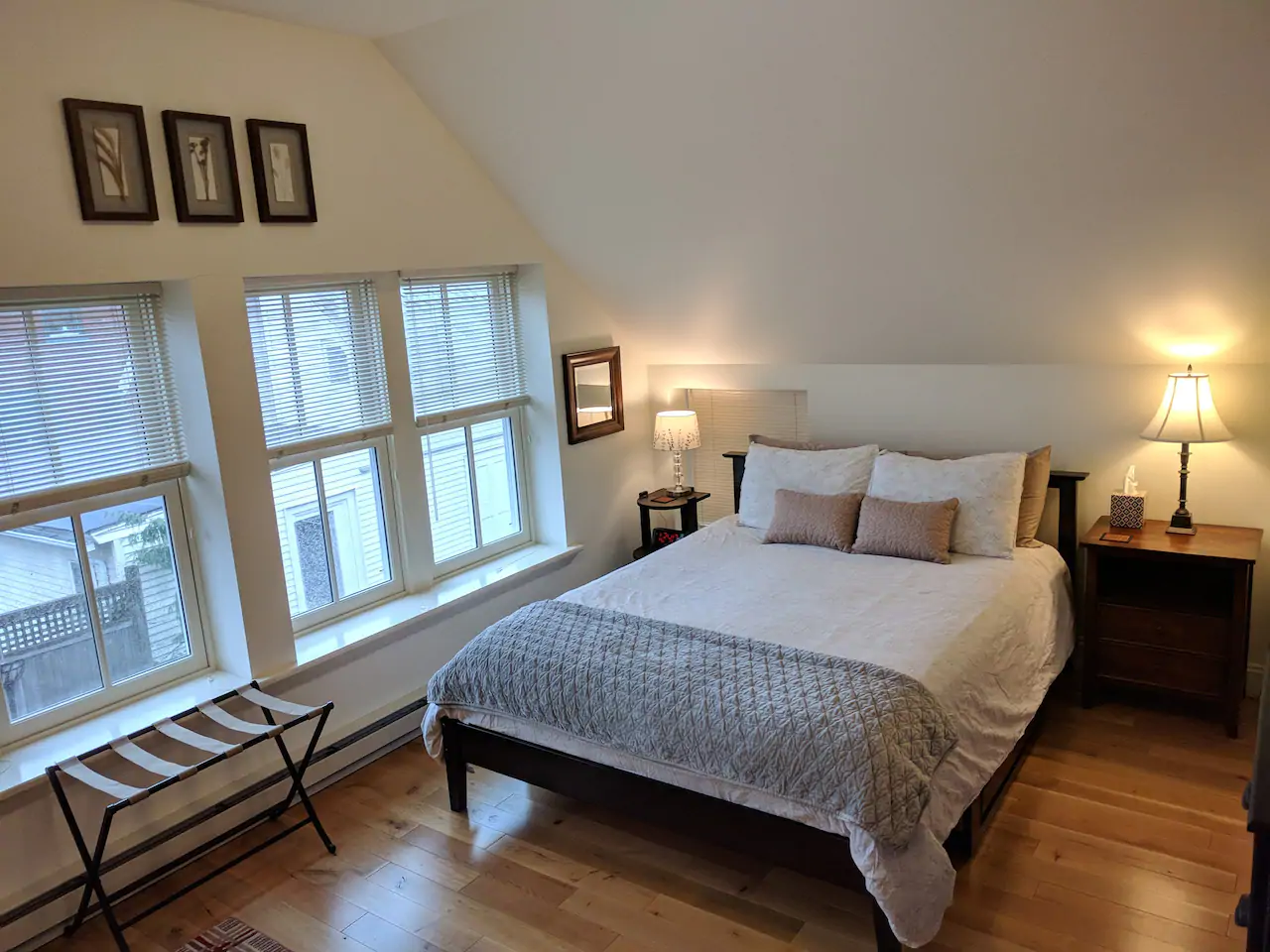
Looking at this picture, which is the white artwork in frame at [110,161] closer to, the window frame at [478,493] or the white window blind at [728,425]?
the window frame at [478,493]

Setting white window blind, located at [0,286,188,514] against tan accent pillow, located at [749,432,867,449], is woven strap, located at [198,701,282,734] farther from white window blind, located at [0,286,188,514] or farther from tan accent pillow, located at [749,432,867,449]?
tan accent pillow, located at [749,432,867,449]

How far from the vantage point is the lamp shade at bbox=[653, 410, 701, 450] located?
4695 mm

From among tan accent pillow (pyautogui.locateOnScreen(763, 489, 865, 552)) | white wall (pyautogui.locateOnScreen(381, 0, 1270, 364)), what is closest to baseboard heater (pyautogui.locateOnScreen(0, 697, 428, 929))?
tan accent pillow (pyautogui.locateOnScreen(763, 489, 865, 552))

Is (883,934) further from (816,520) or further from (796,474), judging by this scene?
(796,474)

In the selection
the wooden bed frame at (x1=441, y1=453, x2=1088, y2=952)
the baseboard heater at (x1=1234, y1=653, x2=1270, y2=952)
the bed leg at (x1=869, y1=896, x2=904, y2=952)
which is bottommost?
the bed leg at (x1=869, y1=896, x2=904, y2=952)

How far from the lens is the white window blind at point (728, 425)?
4668mm

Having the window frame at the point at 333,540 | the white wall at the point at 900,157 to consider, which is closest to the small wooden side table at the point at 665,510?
the white wall at the point at 900,157

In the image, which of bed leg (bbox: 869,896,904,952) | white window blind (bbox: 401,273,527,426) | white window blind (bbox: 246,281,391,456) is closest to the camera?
bed leg (bbox: 869,896,904,952)

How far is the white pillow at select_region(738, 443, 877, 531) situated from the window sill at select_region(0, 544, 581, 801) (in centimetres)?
89

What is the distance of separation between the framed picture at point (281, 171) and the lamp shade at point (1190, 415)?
3161 mm

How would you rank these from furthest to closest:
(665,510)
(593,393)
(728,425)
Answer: (728,425) → (665,510) → (593,393)

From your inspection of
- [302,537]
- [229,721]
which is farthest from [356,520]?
[229,721]

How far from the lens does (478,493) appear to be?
14.1 feet

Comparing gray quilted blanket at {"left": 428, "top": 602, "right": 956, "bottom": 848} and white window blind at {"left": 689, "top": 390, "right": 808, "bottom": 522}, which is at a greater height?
white window blind at {"left": 689, "top": 390, "right": 808, "bottom": 522}
